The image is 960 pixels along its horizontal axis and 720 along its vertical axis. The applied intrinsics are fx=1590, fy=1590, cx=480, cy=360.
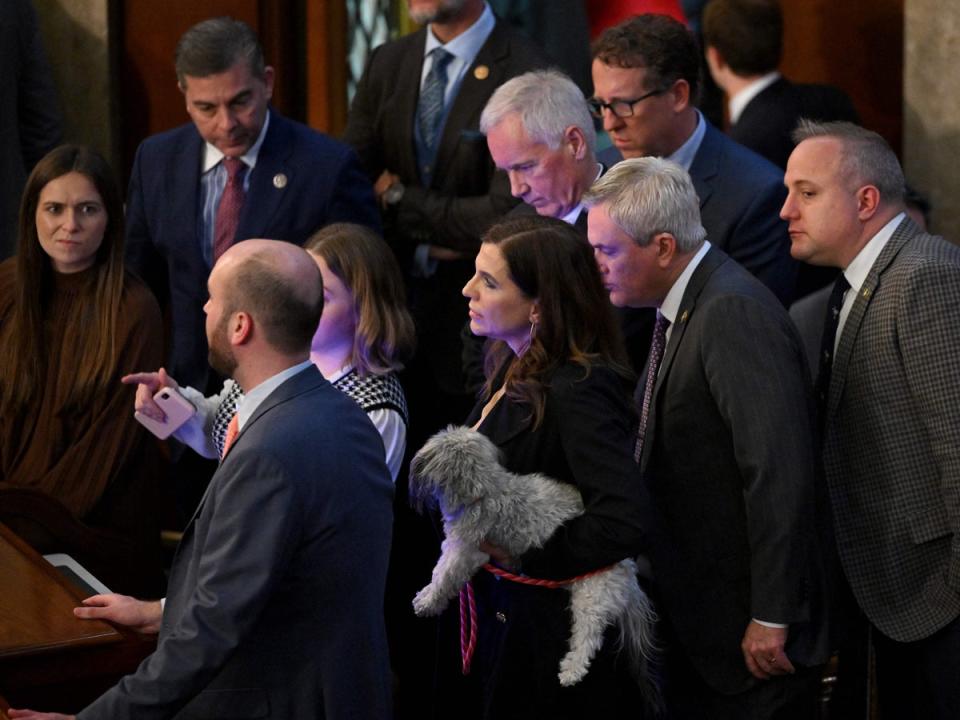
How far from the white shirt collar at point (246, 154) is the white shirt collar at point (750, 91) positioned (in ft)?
5.27

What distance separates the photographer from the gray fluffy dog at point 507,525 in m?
2.97

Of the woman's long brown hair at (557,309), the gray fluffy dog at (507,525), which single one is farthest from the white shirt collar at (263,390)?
the woman's long brown hair at (557,309)

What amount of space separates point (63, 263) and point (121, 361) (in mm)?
338

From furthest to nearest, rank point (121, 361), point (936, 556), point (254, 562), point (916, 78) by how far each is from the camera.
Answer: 1. point (916, 78)
2. point (121, 361)
3. point (936, 556)
4. point (254, 562)

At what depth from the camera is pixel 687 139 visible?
418 centimetres

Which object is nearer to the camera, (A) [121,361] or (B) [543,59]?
(A) [121,361]

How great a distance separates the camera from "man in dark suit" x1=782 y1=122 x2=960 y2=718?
3.35m

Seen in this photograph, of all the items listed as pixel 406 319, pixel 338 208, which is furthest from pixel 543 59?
pixel 406 319

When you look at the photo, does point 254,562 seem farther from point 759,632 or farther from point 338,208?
point 338,208

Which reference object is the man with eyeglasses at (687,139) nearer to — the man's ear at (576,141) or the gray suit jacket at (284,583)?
the man's ear at (576,141)

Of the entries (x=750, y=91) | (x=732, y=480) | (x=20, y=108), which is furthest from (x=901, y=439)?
(x=20, y=108)

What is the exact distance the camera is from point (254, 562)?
8.48 ft

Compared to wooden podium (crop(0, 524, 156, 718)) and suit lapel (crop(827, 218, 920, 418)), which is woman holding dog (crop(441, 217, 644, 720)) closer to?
suit lapel (crop(827, 218, 920, 418))

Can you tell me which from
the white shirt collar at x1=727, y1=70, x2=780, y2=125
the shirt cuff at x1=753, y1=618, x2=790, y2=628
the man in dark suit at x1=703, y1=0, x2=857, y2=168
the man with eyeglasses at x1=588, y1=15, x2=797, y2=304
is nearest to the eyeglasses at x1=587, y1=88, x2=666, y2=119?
the man with eyeglasses at x1=588, y1=15, x2=797, y2=304
